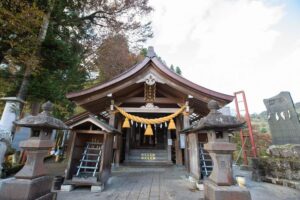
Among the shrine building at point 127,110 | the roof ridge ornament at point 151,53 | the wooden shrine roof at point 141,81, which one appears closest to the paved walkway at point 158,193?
the shrine building at point 127,110

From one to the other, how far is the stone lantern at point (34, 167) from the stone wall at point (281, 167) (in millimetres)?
7272

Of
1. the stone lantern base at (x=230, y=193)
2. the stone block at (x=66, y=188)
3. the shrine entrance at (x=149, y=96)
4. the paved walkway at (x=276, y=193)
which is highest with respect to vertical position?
the shrine entrance at (x=149, y=96)

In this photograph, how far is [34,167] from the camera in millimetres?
3061

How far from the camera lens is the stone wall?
5.07 metres

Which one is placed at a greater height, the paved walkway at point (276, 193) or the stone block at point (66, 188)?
the stone block at point (66, 188)

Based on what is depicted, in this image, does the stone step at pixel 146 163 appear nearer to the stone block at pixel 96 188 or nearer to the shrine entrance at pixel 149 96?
the shrine entrance at pixel 149 96

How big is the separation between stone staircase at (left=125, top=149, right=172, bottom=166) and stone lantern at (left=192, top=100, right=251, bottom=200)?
623cm

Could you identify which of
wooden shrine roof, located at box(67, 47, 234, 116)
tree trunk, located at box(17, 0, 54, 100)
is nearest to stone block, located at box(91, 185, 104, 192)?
wooden shrine roof, located at box(67, 47, 234, 116)

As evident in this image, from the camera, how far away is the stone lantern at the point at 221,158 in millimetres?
2747

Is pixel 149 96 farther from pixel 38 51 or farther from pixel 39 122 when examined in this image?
pixel 38 51

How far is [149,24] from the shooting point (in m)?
12.5

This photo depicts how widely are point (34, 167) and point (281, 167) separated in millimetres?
7749

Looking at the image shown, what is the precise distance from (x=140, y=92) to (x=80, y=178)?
14.8 ft

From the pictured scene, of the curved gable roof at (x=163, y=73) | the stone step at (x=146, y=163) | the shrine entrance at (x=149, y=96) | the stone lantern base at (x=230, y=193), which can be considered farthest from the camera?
the stone step at (x=146, y=163)
